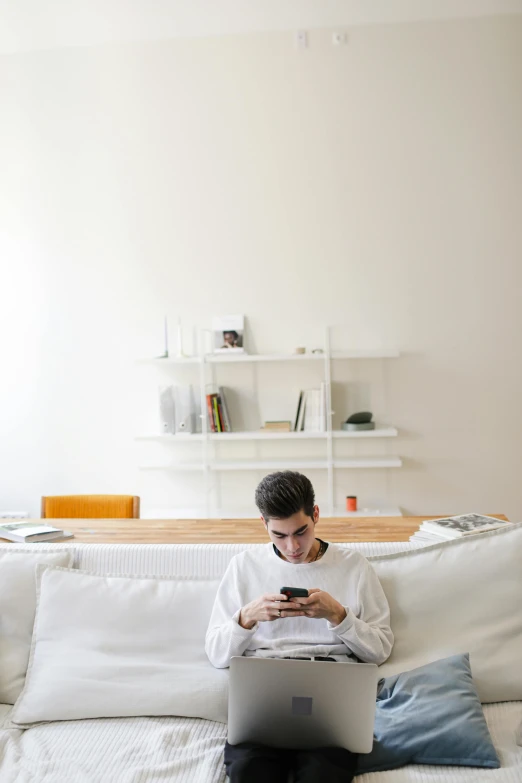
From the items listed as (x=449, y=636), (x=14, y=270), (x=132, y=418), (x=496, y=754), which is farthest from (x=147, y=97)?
(x=496, y=754)

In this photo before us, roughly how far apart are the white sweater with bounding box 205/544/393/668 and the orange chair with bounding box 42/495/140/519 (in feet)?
4.85

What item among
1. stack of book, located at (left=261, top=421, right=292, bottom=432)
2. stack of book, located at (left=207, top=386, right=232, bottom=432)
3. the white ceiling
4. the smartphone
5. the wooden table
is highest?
the white ceiling

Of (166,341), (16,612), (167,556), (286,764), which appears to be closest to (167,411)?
(166,341)

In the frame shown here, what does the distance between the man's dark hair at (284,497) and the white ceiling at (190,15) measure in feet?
10.5

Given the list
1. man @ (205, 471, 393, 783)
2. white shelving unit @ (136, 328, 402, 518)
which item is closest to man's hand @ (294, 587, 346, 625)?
man @ (205, 471, 393, 783)

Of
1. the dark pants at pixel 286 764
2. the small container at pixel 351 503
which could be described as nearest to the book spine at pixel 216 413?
the small container at pixel 351 503

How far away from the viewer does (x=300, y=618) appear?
1.96m

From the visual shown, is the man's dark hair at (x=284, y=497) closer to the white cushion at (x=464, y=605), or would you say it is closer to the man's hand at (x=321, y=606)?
the man's hand at (x=321, y=606)

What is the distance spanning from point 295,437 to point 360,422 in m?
0.38

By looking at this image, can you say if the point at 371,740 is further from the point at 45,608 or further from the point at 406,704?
the point at 45,608

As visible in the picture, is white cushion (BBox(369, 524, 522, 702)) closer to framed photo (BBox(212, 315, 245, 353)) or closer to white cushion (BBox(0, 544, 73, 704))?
white cushion (BBox(0, 544, 73, 704))

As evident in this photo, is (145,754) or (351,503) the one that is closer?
(145,754)

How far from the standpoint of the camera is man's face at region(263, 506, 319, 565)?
1.92m

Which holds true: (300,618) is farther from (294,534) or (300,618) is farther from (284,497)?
(284,497)
